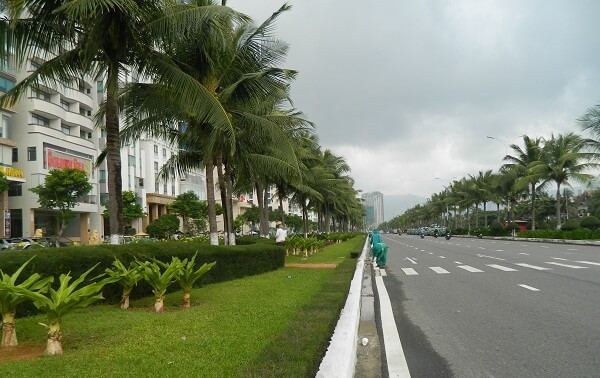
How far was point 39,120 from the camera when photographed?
4703 centimetres

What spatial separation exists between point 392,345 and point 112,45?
8.62 meters

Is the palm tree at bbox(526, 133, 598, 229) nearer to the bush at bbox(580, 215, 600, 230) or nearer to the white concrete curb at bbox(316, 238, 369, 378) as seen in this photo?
the bush at bbox(580, 215, 600, 230)

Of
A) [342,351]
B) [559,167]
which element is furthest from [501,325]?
[559,167]

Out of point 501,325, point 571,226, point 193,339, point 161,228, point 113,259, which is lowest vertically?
point 501,325

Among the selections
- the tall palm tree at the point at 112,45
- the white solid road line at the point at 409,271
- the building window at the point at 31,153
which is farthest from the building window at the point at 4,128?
the white solid road line at the point at 409,271

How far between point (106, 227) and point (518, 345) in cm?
5797

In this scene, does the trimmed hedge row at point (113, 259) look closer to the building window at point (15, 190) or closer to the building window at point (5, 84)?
the building window at point (5, 84)

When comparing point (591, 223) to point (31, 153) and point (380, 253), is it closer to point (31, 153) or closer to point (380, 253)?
point (380, 253)

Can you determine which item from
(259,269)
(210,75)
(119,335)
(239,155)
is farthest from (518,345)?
(239,155)

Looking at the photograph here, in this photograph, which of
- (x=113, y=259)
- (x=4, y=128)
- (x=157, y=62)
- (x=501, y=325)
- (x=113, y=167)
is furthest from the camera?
(x=4, y=128)

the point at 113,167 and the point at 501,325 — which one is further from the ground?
the point at 113,167

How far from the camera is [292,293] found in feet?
36.4

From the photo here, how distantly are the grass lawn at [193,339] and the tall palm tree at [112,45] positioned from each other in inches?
164

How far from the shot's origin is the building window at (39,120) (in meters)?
46.0
